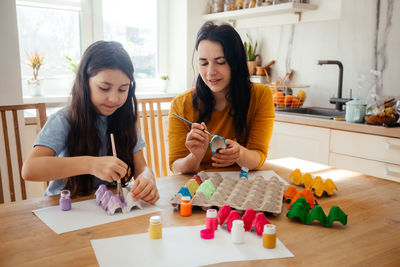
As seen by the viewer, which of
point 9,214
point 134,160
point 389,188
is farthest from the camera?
point 134,160

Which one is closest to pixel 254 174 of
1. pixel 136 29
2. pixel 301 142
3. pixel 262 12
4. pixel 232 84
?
pixel 232 84

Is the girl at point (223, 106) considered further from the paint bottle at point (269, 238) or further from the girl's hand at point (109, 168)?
the paint bottle at point (269, 238)

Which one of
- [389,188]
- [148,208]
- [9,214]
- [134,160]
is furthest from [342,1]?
[9,214]

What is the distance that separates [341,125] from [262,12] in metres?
1.24

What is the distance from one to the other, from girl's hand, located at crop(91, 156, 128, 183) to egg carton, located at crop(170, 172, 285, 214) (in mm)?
163

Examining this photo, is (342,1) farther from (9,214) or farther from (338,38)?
(9,214)

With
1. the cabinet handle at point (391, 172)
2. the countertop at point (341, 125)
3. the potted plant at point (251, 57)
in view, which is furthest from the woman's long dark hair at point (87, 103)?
the potted plant at point (251, 57)

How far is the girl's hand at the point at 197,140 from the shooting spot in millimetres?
1285

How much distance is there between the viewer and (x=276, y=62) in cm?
318

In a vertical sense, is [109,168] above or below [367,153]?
above

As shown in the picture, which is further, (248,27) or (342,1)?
(248,27)

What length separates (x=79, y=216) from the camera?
0.93 m

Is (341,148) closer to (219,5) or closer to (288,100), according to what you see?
(288,100)

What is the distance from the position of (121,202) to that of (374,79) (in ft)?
7.25
